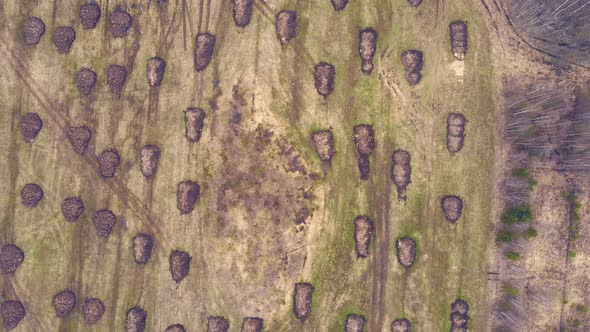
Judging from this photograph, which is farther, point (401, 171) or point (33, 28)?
point (33, 28)

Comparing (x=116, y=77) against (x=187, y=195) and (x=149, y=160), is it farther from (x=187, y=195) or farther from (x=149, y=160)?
(x=187, y=195)

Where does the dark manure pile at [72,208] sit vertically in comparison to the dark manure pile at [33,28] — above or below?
below

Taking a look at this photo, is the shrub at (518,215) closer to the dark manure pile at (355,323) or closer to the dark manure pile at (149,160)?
the dark manure pile at (355,323)

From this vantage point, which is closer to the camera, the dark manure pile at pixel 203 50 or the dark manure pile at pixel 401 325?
the dark manure pile at pixel 401 325

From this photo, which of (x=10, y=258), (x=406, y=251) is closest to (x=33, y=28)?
(x=10, y=258)

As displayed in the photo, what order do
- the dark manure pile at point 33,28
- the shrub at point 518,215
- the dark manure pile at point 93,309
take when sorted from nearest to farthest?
the shrub at point 518,215 → the dark manure pile at point 93,309 → the dark manure pile at point 33,28

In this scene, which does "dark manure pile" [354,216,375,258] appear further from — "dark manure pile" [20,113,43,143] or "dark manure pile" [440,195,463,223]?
"dark manure pile" [20,113,43,143]

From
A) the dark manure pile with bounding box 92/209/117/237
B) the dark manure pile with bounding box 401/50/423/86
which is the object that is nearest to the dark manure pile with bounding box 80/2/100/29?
the dark manure pile with bounding box 92/209/117/237

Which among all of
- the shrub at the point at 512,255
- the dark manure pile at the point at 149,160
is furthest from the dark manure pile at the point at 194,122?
the shrub at the point at 512,255
